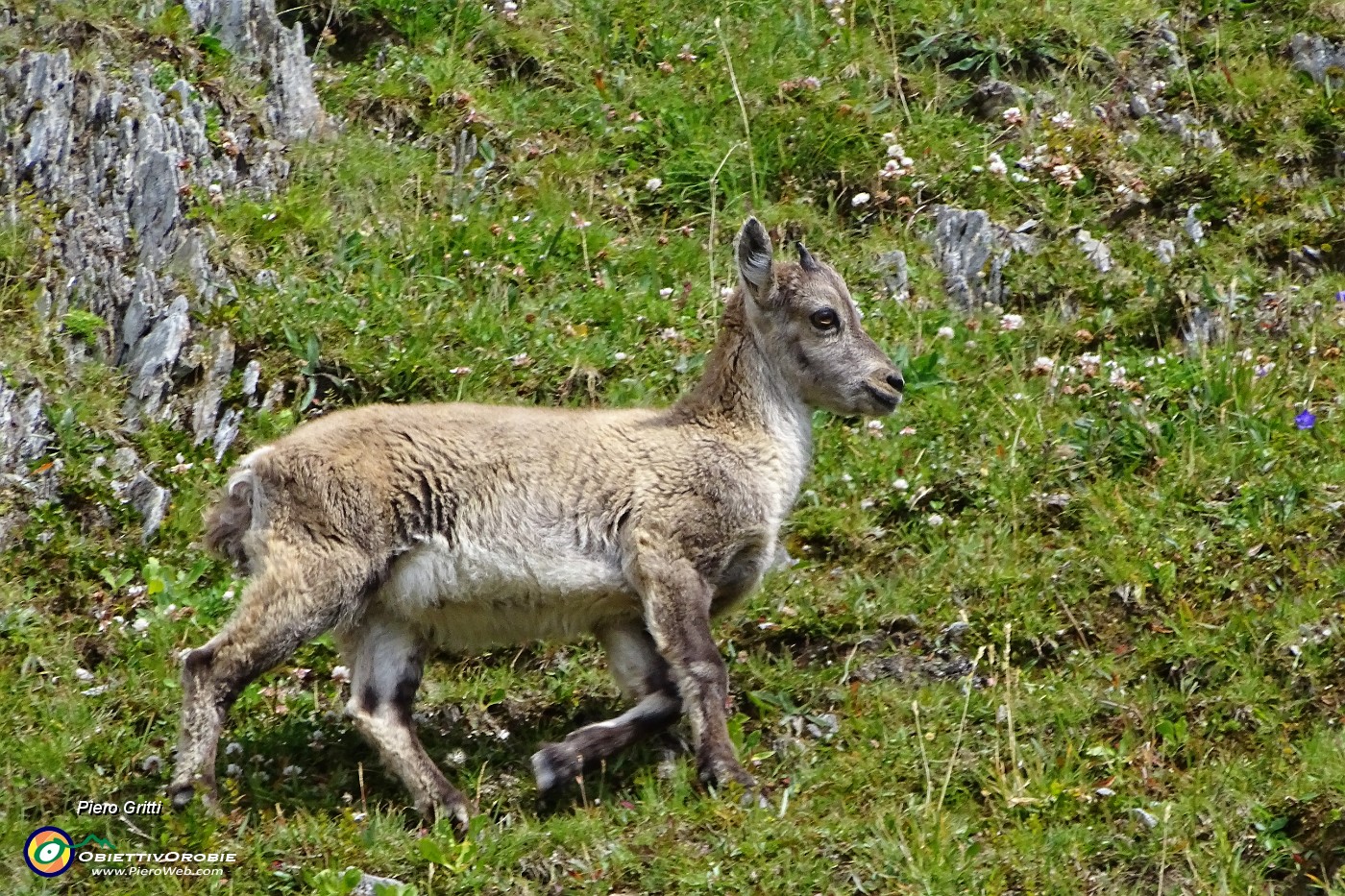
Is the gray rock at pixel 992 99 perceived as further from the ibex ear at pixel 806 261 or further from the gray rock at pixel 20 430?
the gray rock at pixel 20 430

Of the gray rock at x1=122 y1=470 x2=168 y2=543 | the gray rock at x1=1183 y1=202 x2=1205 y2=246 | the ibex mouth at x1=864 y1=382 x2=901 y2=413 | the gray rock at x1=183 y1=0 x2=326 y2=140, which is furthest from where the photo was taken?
the gray rock at x1=183 y1=0 x2=326 y2=140

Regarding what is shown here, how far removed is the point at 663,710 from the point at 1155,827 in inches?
81.7

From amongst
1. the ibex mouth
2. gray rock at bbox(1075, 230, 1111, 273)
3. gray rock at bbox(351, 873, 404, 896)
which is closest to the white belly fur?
gray rock at bbox(351, 873, 404, 896)

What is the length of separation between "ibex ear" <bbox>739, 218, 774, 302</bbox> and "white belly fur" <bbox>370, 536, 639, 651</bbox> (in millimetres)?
1728

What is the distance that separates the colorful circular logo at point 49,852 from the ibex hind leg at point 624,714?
6.09ft

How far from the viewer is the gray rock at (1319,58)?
10.9 metres

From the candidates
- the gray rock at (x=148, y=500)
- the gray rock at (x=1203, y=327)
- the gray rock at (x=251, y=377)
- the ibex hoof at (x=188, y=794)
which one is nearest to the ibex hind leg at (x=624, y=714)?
the ibex hoof at (x=188, y=794)

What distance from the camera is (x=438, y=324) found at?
30.1 ft

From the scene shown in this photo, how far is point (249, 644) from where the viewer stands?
649cm

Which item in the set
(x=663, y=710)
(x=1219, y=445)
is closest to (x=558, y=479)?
(x=663, y=710)

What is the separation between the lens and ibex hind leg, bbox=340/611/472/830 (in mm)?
6637

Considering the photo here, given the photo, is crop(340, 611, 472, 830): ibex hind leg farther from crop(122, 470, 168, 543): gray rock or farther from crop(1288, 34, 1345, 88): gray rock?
crop(1288, 34, 1345, 88): gray rock

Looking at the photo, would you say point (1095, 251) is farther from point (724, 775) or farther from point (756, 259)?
point (724, 775)

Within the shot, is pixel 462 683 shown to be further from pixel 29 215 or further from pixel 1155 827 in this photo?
pixel 29 215
